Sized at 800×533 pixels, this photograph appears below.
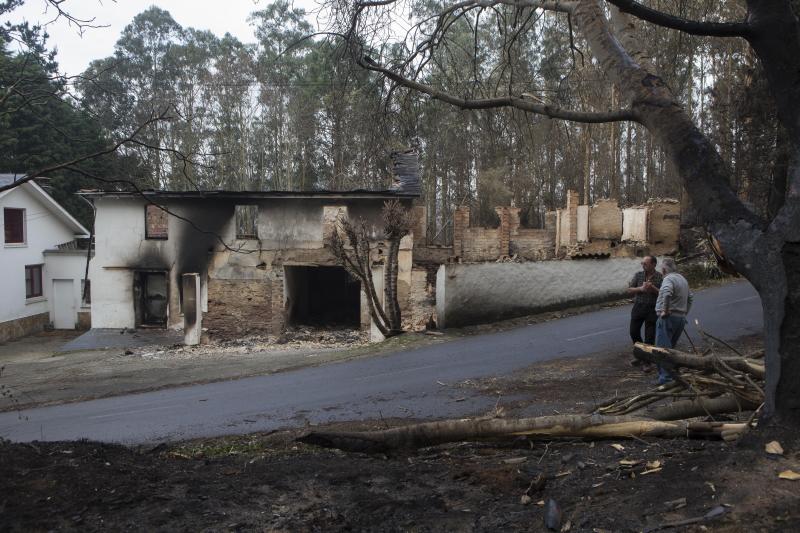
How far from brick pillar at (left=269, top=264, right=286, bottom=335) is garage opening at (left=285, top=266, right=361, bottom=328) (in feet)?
1.39

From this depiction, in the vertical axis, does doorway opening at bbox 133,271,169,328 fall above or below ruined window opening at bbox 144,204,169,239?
below

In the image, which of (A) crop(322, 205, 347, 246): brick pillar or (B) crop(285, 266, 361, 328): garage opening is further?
(B) crop(285, 266, 361, 328): garage opening

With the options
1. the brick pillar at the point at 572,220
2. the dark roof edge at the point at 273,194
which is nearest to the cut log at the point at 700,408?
the dark roof edge at the point at 273,194

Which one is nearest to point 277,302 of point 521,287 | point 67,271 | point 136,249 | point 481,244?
point 136,249

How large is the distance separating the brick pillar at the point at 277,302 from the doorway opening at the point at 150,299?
4.13m

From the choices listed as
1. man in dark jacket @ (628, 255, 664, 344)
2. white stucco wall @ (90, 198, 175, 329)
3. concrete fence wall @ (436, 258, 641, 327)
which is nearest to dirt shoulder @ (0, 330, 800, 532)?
man in dark jacket @ (628, 255, 664, 344)

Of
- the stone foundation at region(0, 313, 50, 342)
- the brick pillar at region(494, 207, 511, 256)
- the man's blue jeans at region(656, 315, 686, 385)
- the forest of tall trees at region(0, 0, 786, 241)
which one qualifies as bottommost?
the stone foundation at region(0, 313, 50, 342)

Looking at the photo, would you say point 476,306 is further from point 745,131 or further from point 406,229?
point 745,131

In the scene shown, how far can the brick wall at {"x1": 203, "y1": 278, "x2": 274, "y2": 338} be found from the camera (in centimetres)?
2153

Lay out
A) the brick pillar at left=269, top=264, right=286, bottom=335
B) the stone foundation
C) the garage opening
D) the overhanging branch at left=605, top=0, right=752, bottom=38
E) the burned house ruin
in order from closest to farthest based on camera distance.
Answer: the overhanging branch at left=605, top=0, right=752, bottom=38
the burned house ruin
the brick pillar at left=269, top=264, right=286, bottom=335
the garage opening
the stone foundation

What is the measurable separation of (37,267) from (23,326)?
311 cm

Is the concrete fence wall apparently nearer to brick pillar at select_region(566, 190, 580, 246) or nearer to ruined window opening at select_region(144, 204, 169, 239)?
brick pillar at select_region(566, 190, 580, 246)

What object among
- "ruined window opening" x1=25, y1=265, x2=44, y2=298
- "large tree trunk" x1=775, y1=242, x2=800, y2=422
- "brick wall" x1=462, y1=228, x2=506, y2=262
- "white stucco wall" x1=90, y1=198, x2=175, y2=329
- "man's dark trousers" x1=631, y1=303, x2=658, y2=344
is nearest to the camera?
"large tree trunk" x1=775, y1=242, x2=800, y2=422

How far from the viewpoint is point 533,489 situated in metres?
4.04
